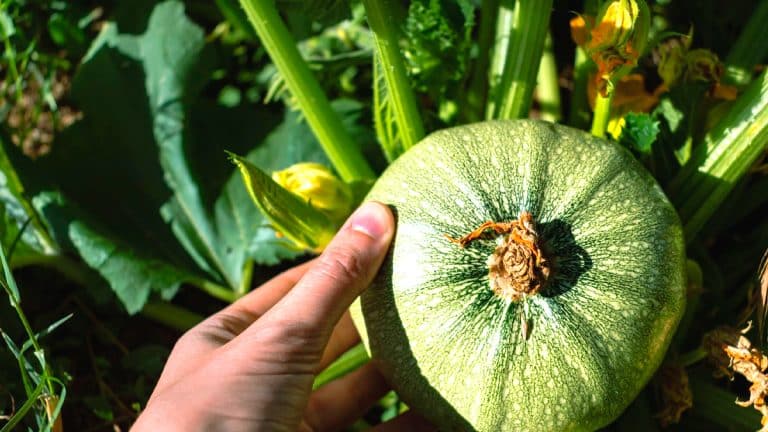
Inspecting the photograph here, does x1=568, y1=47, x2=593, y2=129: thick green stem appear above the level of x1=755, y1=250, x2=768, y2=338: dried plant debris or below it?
above

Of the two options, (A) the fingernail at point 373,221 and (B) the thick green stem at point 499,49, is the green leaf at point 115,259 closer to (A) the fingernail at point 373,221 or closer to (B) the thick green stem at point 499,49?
(A) the fingernail at point 373,221

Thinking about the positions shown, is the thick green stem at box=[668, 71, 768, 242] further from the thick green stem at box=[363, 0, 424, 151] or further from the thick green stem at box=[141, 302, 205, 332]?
the thick green stem at box=[141, 302, 205, 332]

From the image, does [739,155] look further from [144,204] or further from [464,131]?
[144,204]

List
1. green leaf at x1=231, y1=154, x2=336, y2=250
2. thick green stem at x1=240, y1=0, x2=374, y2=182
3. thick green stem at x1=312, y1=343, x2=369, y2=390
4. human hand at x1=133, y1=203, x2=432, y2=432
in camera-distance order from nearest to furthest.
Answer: human hand at x1=133, y1=203, x2=432, y2=432
green leaf at x1=231, y1=154, x2=336, y2=250
thick green stem at x1=240, y1=0, x2=374, y2=182
thick green stem at x1=312, y1=343, x2=369, y2=390

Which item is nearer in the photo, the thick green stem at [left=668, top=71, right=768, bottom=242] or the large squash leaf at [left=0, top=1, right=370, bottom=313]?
the thick green stem at [left=668, top=71, right=768, bottom=242]

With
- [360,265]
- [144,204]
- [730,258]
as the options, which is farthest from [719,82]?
[144,204]

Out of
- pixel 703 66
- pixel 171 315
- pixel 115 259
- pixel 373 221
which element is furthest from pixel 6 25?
pixel 703 66

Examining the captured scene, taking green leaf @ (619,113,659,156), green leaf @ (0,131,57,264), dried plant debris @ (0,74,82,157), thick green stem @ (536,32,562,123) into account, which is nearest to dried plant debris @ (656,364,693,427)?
green leaf @ (619,113,659,156)
